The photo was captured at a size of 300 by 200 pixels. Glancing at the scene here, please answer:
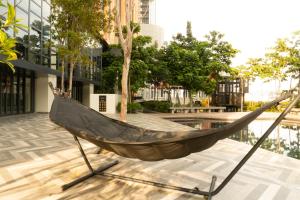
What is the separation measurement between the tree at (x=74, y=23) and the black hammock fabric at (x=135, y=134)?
4.88m

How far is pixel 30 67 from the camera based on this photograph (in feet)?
35.4

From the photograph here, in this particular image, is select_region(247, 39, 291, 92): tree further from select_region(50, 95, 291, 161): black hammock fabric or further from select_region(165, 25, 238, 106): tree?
select_region(50, 95, 291, 161): black hammock fabric

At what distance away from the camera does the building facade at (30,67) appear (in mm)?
10812

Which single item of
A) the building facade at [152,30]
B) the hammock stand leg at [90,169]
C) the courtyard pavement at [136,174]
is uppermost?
the building facade at [152,30]

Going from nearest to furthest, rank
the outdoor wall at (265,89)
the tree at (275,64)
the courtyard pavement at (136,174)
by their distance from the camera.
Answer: the courtyard pavement at (136,174), the tree at (275,64), the outdoor wall at (265,89)

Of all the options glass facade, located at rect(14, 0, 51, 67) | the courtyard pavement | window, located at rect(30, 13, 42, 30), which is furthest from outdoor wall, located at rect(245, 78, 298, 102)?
the courtyard pavement

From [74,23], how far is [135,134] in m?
6.28

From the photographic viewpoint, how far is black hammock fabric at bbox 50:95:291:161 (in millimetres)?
2195

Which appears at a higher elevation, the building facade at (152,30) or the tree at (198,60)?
the building facade at (152,30)

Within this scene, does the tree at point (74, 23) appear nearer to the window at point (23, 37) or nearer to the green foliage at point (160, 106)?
the window at point (23, 37)

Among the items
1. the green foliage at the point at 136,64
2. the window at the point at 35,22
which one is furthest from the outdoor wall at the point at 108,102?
the window at the point at 35,22

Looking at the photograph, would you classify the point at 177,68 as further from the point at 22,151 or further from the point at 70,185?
the point at 70,185

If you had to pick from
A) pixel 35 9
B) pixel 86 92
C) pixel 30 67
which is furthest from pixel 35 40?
pixel 86 92

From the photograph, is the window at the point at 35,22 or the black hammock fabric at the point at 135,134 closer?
the black hammock fabric at the point at 135,134
